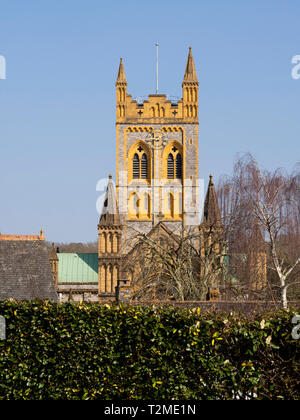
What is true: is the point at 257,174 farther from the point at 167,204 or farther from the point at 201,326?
the point at 167,204

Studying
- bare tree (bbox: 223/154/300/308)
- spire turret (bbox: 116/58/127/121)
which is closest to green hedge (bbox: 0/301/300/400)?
bare tree (bbox: 223/154/300/308)

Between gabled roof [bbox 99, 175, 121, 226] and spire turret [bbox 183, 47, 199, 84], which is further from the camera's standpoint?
spire turret [bbox 183, 47, 199, 84]

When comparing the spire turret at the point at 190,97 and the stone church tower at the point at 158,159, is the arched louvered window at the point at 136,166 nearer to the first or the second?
the stone church tower at the point at 158,159

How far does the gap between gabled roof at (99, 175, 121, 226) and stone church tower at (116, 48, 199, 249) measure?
2.71 m

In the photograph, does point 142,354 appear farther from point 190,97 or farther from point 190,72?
point 190,72

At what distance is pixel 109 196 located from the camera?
197ft

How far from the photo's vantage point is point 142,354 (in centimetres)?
1576

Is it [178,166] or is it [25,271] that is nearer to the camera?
[25,271]

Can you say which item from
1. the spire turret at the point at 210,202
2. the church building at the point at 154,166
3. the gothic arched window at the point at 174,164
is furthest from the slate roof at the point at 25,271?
the gothic arched window at the point at 174,164

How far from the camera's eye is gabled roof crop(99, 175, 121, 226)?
58.1 metres

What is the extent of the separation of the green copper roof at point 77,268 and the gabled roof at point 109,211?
666cm

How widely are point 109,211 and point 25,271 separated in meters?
26.2
